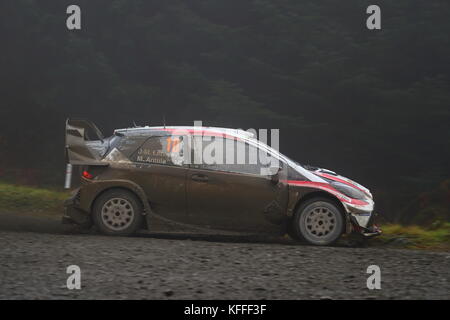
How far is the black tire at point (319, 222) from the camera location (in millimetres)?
9297

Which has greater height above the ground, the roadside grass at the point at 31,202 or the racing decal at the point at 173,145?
the racing decal at the point at 173,145

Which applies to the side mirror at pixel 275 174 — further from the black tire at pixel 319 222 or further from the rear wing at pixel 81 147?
the rear wing at pixel 81 147

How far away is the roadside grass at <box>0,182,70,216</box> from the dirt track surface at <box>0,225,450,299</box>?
3.62 metres

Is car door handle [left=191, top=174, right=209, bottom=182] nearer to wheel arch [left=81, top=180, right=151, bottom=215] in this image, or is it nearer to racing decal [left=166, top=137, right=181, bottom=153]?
racing decal [left=166, top=137, right=181, bottom=153]

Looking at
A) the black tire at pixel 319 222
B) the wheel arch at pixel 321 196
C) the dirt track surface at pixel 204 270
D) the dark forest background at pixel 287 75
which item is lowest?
the dirt track surface at pixel 204 270

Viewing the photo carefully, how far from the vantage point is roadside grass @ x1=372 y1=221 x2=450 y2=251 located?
32.2ft

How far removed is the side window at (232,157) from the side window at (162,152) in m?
0.35

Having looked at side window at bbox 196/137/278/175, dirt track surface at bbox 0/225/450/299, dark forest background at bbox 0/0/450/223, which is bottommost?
dirt track surface at bbox 0/225/450/299

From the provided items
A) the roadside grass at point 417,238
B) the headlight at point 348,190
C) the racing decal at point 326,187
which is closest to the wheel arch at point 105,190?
the racing decal at point 326,187

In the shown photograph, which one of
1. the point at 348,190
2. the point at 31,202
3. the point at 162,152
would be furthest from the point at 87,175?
the point at 31,202

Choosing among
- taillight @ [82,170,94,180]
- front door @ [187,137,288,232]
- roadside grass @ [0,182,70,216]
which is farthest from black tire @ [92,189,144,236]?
roadside grass @ [0,182,70,216]

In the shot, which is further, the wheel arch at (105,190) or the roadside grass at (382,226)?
the roadside grass at (382,226)
